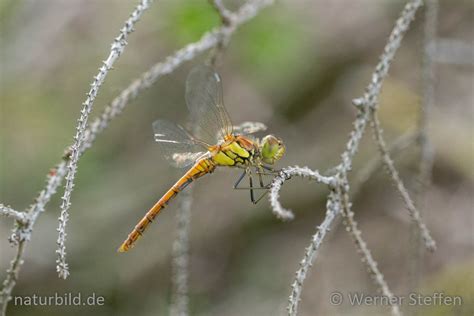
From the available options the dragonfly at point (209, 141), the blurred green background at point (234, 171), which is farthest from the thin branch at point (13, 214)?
the blurred green background at point (234, 171)

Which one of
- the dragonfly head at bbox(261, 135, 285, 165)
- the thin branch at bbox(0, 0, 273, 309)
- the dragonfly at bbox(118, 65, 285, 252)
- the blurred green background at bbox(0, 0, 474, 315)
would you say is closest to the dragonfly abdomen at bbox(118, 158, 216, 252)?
the dragonfly at bbox(118, 65, 285, 252)

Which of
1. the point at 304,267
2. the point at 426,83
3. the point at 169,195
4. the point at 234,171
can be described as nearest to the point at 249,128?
the point at 169,195

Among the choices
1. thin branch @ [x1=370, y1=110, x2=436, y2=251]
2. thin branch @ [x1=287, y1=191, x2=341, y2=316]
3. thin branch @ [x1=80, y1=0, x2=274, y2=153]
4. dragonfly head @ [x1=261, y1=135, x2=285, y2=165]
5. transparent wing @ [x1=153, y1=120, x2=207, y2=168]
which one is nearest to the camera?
thin branch @ [x1=287, y1=191, x2=341, y2=316]

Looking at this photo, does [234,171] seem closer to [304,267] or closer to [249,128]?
[249,128]

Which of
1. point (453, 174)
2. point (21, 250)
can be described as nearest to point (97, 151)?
point (453, 174)

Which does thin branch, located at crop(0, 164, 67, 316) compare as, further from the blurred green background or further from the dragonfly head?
the blurred green background

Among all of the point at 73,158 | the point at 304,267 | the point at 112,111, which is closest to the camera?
the point at 73,158

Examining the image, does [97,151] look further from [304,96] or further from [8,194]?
[304,96]
